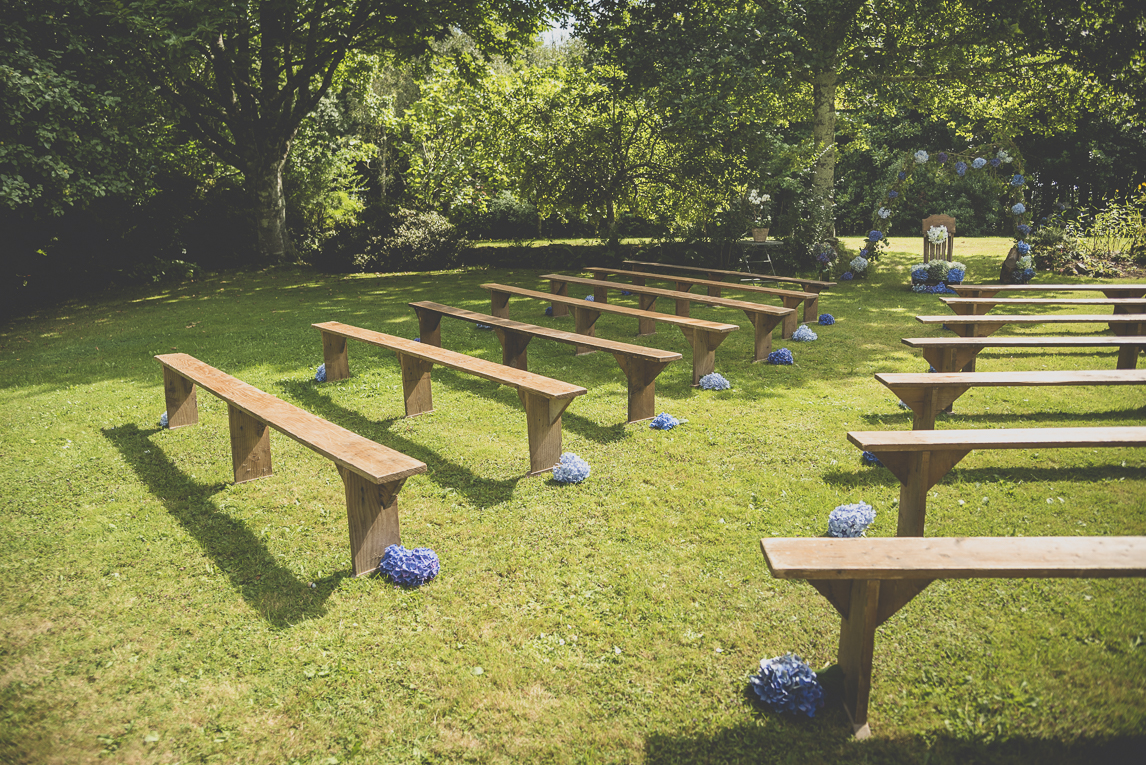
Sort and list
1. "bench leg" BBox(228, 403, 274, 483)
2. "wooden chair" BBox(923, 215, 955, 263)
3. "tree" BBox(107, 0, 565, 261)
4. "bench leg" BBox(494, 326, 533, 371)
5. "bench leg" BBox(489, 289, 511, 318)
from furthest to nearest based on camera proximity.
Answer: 1. "tree" BBox(107, 0, 565, 261)
2. "wooden chair" BBox(923, 215, 955, 263)
3. "bench leg" BBox(489, 289, 511, 318)
4. "bench leg" BBox(494, 326, 533, 371)
5. "bench leg" BBox(228, 403, 274, 483)

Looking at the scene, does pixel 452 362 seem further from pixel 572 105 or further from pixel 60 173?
pixel 572 105

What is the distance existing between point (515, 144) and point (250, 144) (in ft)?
20.1

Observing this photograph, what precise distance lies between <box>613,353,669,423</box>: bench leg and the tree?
33.5 ft

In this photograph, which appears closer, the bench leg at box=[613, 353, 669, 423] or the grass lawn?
the grass lawn

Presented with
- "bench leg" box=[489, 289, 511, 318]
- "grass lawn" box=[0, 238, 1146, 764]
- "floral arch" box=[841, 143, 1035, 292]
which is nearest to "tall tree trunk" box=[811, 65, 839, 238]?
"floral arch" box=[841, 143, 1035, 292]

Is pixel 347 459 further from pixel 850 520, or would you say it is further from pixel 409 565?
pixel 850 520

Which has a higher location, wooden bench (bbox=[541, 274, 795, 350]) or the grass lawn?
wooden bench (bbox=[541, 274, 795, 350])

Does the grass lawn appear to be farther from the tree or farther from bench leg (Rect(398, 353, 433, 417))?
the tree

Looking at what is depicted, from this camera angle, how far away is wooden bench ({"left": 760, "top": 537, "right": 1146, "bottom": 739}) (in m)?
2.07

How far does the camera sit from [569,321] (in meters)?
10.2

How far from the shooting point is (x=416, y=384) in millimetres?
5922

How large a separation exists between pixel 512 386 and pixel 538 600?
1.71 m

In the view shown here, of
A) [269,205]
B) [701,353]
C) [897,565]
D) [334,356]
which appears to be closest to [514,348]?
[701,353]

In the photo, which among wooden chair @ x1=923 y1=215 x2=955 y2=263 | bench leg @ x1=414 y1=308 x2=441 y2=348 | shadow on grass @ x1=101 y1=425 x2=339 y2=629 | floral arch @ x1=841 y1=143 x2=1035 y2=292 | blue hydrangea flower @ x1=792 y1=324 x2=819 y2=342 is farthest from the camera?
floral arch @ x1=841 y1=143 x2=1035 y2=292
